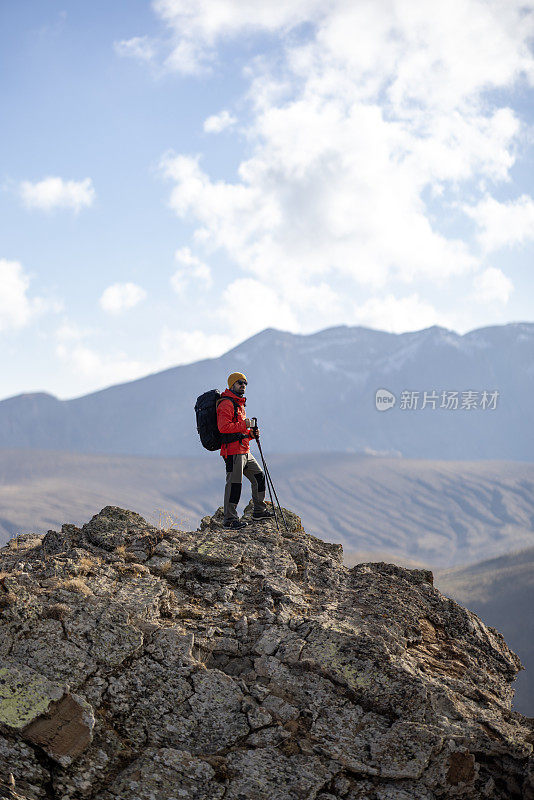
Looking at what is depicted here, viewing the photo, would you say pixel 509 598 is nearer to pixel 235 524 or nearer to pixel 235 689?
pixel 235 524

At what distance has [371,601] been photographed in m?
9.84

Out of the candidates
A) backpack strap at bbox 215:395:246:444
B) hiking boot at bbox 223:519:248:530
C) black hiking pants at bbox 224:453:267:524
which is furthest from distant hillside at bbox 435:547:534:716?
backpack strap at bbox 215:395:246:444

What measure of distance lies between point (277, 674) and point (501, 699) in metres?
3.08

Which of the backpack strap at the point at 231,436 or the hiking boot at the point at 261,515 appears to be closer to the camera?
the backpack strap at the point at 231,436

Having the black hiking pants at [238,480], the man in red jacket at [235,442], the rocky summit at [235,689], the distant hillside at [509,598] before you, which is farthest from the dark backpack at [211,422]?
the distant hillside at [509,598]

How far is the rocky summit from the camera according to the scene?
6.60 metres

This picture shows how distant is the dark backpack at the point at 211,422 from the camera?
1221 cm

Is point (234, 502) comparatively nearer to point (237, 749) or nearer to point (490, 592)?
point (237, 749)

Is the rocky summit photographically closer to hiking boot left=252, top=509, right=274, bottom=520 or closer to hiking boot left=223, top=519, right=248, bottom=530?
hiking boot left=223, top=519, right=248, bottom=530

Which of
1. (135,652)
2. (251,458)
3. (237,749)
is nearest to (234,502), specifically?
(251,458)

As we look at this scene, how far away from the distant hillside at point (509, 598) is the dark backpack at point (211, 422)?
12803 cm

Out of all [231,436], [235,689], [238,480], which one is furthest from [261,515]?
[235,689]

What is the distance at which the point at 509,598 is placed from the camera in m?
162

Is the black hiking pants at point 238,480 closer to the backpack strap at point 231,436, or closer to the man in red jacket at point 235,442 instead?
the man in red jacket at point 235,442
